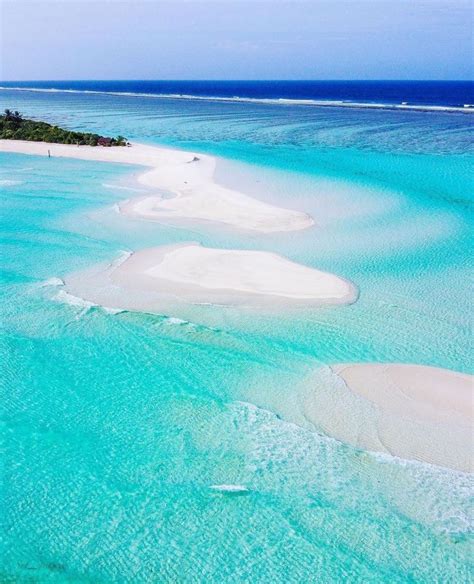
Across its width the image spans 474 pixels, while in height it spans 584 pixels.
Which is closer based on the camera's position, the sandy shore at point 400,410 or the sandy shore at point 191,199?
the sandy shore at point 400,410

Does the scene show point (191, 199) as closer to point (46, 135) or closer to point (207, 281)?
point (207, 281)

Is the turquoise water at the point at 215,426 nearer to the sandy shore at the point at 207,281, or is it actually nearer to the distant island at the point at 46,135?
the sandy shore at the point at 207,281

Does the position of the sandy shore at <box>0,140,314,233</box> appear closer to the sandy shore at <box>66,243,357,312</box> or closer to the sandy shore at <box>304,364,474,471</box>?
the sandy shore at <box>66,243,357,312</box>

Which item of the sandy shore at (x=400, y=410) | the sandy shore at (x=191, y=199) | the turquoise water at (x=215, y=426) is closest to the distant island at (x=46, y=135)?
the sandy shore at (x=191, y=199)

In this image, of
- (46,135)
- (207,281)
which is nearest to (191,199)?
(207,281)

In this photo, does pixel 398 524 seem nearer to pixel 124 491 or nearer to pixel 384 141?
pixel 124 491

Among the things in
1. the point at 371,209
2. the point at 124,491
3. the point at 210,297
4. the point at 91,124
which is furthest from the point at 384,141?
the point at 124,491
